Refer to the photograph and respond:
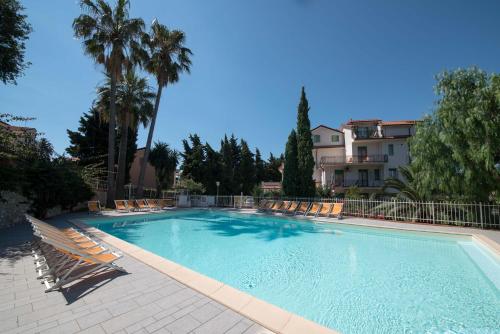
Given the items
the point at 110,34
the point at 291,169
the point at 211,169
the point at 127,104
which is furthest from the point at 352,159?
the point at 110,34

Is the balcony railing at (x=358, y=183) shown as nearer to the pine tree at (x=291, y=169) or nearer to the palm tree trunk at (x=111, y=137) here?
the pine tree at (x=291, y=169)

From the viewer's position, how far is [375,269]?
637 centimetres

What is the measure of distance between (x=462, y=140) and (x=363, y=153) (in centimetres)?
1779

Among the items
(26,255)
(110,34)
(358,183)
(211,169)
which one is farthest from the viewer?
(358,183)

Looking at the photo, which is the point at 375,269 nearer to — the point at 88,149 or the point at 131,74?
the point at 131,74

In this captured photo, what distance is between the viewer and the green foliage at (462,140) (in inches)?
383

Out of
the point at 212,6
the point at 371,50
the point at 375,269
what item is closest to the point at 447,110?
the point at 371,50

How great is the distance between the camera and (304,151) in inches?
765

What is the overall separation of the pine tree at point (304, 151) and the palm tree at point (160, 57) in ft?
38.0

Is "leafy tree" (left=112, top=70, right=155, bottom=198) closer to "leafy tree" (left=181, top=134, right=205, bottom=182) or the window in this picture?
"leafy tree" (left=181, top=134, right=205, bottom=182)

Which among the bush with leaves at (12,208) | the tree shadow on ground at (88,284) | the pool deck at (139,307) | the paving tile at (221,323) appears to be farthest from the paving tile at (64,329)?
the bush with leaves at (12,208)

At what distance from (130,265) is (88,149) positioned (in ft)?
79.5

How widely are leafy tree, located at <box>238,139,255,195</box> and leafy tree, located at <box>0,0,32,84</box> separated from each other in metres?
21.1

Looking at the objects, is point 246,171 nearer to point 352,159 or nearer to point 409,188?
point 352,159
